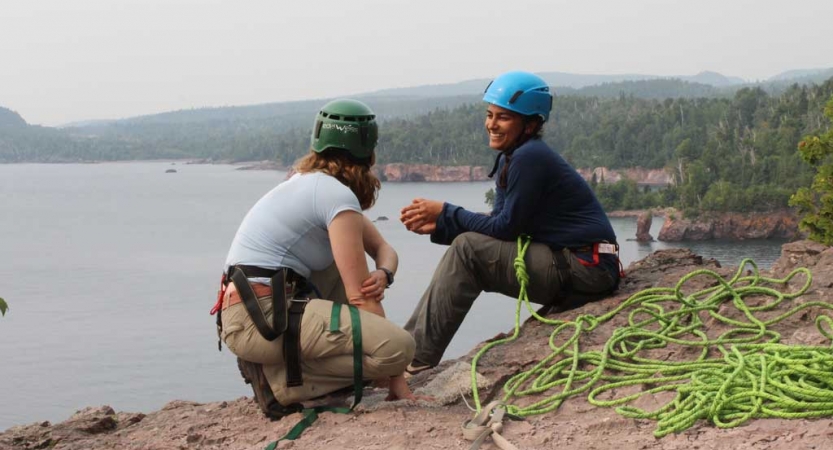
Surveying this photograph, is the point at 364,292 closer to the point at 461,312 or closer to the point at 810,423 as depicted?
the point at 461,312

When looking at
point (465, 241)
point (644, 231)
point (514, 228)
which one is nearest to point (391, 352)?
point (465, 241)

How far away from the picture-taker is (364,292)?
4.42 m

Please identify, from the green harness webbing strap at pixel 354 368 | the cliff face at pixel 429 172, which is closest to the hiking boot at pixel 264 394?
the green harness webbing strap at pixel 354 368

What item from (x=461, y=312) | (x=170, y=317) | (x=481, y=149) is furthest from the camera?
(x=481, y=149)

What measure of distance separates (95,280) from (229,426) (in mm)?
69793

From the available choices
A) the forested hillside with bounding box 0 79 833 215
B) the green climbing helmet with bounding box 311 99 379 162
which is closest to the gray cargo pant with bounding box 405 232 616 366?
the green climbing helmet with bounding box 311 99 379 162

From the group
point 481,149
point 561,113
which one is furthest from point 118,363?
point 561,113

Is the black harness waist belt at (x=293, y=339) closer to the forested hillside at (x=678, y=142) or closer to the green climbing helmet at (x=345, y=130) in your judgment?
the green climbing helmet at (x=345, y=130)

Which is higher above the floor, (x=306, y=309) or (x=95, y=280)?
(x=306, y=309)

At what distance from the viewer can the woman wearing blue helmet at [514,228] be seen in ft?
17.6

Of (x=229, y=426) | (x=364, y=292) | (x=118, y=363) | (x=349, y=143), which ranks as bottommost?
(x=118, y=363)

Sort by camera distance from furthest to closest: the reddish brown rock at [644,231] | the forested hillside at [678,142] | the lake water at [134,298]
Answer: the forested hillside at [678,142] < the reddish brown rock at [644,231] < the lake water at [134,298]

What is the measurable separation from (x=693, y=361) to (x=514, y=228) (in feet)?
3.99

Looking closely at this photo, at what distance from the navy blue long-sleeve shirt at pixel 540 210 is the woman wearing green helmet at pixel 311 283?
1.08 meters
